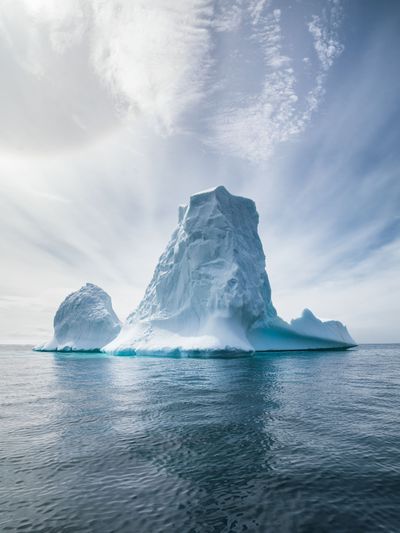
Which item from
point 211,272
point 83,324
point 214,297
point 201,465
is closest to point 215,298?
point 214,297

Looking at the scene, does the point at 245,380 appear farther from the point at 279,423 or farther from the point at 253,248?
the point at 253,248

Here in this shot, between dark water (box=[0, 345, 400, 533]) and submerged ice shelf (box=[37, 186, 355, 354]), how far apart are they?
71.7ft

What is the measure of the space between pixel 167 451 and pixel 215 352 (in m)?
26.0

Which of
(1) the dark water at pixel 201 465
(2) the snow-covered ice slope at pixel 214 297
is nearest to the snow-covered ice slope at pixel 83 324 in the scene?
(2) the snow-covered ice slope at pixel 214 297

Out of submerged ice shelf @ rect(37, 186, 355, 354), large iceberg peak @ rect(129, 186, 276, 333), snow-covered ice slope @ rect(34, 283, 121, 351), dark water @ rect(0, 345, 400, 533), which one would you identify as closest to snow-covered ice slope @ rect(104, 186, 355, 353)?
large iceberg peak @ rect(129, 186, 276, 333)

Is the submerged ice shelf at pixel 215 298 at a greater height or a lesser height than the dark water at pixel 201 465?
greater

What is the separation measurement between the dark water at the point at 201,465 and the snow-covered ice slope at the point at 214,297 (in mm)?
21804

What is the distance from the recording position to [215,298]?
3694 centimetres

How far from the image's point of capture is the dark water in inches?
177

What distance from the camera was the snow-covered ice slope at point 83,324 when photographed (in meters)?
63.0

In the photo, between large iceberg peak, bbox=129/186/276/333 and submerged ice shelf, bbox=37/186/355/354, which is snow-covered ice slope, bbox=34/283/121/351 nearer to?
submerged ice shelf, bbox=37/186/355/354

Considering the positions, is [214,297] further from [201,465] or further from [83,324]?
[83,324]

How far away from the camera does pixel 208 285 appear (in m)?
38.8

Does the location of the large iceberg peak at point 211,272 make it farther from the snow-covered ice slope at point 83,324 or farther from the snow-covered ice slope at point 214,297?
the snow-covered ice slope at point 83,324
